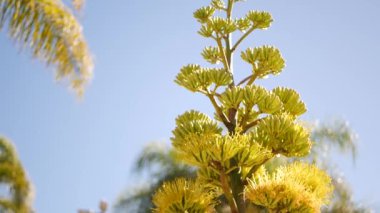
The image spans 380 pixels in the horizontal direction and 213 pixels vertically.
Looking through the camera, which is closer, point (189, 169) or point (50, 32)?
point (50, 32)

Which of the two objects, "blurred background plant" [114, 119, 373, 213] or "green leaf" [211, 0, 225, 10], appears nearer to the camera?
"green leaf" [211, 0, 225, 10]

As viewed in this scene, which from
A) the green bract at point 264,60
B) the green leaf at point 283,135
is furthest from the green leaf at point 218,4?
the green leaf at point 283,135

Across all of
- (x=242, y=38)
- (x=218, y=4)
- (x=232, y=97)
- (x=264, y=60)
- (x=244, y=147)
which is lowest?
(x=244, y=147)

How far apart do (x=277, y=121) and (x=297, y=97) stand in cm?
48

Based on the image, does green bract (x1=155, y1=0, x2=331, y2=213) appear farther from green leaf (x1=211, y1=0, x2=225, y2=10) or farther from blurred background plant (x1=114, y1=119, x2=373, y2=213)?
blurred background plant (x1=114, y1=119, x2=373, y2=213)

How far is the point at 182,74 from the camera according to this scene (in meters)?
3.38

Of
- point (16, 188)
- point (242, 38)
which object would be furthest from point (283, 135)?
point (16, 188)

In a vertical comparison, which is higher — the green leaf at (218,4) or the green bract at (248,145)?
the green leaf at (218,4)

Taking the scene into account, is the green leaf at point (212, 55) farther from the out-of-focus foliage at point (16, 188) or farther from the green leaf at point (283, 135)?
the out-of-focus foliage at point (16, 188)

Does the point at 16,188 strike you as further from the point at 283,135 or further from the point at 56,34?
the point at 283,135

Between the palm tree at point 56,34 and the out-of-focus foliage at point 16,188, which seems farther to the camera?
the out-of-focus foliage at point 16,188

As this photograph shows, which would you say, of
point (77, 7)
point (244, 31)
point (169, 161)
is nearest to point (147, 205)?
point (169, 161)

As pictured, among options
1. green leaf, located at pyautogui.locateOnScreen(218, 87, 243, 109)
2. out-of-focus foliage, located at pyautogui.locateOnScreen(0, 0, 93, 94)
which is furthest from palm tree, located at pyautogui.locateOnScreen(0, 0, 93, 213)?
green leaf, located at pyautogui.locateOnScreen(218, 87, 243, 109)

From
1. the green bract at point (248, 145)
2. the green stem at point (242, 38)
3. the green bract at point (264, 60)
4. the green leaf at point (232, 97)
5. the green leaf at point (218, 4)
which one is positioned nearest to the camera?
the green bract at point (248, 145)
